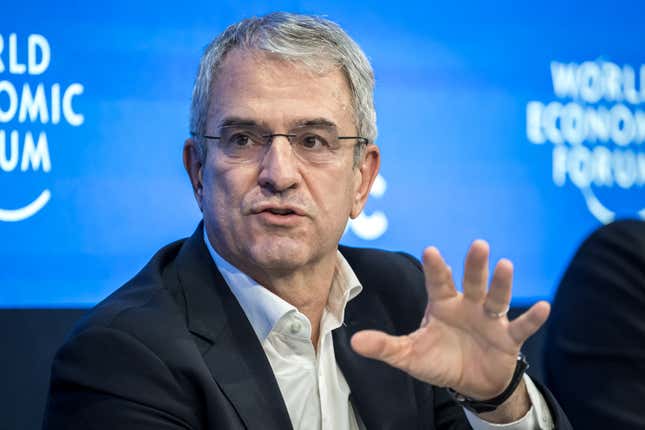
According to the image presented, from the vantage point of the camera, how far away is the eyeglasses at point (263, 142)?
7.26 ft

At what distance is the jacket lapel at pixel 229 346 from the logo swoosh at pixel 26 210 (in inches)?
34.1

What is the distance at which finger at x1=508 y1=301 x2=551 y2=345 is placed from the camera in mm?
1687

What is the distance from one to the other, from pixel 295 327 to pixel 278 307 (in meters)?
0.07

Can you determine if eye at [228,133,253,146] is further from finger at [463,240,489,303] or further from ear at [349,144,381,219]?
finger at [463,240,489,303]

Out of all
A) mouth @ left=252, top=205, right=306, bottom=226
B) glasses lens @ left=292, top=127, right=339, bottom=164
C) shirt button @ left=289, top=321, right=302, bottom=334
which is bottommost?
shirt button @ left=289, top=321, right=302, bottom=334

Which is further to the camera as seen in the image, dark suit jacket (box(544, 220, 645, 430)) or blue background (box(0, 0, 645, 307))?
blue background (box(0, 0, 645, 307))

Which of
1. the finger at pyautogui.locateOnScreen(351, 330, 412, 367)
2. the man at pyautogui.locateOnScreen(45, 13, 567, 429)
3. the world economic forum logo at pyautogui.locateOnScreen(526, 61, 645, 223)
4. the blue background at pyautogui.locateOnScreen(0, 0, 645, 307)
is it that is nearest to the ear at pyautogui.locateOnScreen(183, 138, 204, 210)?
A: the man at pyautogui.locateOnScreen(45, 13, 567, 429)

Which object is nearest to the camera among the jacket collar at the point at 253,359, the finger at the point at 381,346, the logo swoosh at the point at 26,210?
the finger at the point at 381,346

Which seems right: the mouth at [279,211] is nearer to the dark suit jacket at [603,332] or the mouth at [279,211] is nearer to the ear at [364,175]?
the ear at [364,175]

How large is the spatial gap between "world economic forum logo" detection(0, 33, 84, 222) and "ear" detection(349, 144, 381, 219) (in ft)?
3.58

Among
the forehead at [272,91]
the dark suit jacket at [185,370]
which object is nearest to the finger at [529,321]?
the dark suit jacket at [185,370]

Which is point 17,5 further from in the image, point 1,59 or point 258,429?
point 258,429

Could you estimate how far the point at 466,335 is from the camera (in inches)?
72.7

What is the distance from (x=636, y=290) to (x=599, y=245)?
15cm
